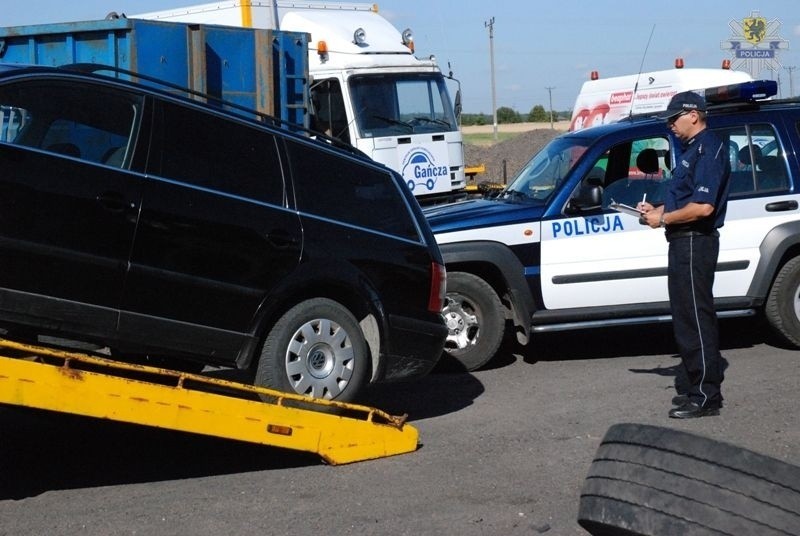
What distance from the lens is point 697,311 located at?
7.14m

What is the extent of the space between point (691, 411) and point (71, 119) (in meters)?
4.21

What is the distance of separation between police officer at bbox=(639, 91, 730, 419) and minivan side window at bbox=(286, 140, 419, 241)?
1595 mm

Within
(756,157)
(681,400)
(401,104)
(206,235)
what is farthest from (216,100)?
(401,104)

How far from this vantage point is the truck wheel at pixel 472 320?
8.88 metres

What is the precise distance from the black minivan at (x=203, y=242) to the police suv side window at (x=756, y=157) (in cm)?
329

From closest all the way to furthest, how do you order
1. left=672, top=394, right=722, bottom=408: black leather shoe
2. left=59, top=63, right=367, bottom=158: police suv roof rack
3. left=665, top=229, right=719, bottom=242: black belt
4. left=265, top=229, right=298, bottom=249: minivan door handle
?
left=59, top=63, right=367, bottom=158: police suv roof rack
left=265, top=229, right=298, bottom=249: minivan door handle
left=665, top=229, right=719, bottom=242: black belt
left=672, top=394, right=722, bottom=408: black leather shoe

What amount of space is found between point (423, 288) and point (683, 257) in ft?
5.44

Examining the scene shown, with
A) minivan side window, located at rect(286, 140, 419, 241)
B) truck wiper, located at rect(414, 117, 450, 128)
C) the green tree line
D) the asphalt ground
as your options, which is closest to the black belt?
the asphalt ground

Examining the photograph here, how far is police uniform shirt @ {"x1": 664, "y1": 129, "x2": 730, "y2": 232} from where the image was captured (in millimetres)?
6961

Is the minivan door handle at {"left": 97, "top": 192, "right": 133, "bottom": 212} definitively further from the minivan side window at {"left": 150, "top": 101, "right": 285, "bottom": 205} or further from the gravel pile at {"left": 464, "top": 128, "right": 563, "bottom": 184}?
the gravel pile at {"left": 464, "top": 128, "right": 563, "bottom": 184}

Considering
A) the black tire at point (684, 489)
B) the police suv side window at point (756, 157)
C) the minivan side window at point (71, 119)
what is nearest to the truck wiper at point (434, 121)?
the police suv side window at point (756, 157)

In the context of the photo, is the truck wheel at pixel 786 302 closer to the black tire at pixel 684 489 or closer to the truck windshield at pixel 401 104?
the black tire at pixel 684 489

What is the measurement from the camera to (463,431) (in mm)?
7113

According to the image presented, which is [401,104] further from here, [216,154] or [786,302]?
[216,154]
